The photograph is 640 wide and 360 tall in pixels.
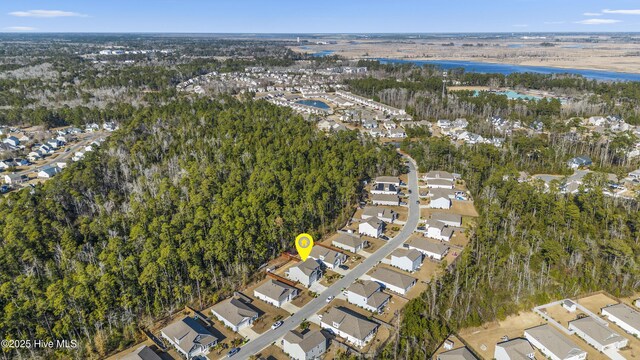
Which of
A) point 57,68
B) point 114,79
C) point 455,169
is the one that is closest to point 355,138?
point 455,169

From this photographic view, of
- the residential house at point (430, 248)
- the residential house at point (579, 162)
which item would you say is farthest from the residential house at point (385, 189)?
the residential house at point (579, 162)

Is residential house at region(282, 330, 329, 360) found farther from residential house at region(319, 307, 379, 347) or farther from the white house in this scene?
the white house

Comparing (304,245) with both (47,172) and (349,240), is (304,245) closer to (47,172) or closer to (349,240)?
(349,240)

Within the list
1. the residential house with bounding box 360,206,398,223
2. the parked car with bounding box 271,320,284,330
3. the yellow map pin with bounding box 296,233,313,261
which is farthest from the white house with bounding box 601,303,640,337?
the parked car with bounding box 271,320,284,330

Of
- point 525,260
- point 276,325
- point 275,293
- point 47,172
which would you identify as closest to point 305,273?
point 275,293

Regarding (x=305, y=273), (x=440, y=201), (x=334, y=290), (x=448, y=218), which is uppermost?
(x=440, y=201)

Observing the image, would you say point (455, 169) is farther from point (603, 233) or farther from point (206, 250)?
point (206, 250)
